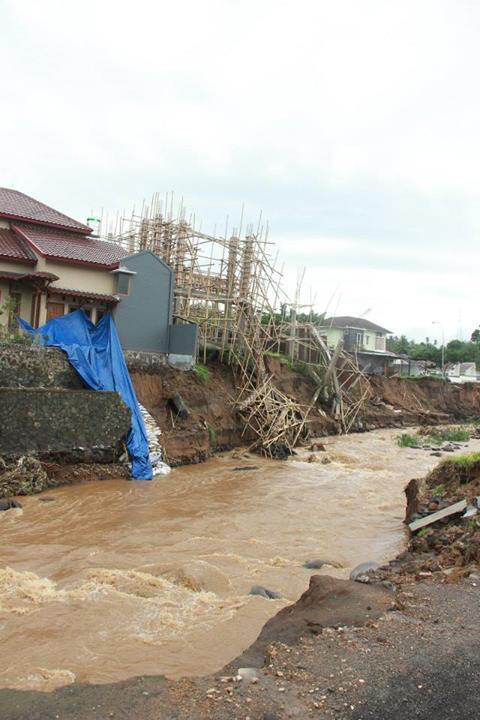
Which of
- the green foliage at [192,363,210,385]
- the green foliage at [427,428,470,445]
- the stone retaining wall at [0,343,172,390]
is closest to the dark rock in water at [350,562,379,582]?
the stone retaining wall at [0,343,172,390]

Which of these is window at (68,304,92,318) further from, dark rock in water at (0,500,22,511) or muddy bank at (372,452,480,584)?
muddy bank at (372,452,480,584)

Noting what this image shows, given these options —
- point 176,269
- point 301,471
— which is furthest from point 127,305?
point 301,471

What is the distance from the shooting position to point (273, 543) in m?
12.1

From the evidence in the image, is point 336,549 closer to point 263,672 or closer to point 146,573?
point 146,573

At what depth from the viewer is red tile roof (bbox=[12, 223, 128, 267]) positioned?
22594 mm

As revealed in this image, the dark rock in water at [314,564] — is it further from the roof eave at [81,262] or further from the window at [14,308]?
the roof eave at [81,262]

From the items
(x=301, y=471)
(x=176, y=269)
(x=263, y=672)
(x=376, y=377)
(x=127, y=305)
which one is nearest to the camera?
(x=263, y=672)

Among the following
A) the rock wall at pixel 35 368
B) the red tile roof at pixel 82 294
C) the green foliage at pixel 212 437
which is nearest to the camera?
the rock wall at pixel 35 368

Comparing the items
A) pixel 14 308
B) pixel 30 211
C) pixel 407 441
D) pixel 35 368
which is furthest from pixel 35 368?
pixel 407 441

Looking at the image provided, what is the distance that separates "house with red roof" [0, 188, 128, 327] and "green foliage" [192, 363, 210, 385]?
3995mm

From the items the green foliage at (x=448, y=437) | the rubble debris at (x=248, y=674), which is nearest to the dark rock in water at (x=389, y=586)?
the rubble debris at (x=248, y=674)

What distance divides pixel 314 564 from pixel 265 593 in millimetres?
1715

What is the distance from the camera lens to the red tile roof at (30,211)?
2423 centimetres

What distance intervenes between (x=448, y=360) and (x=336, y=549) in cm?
6242
